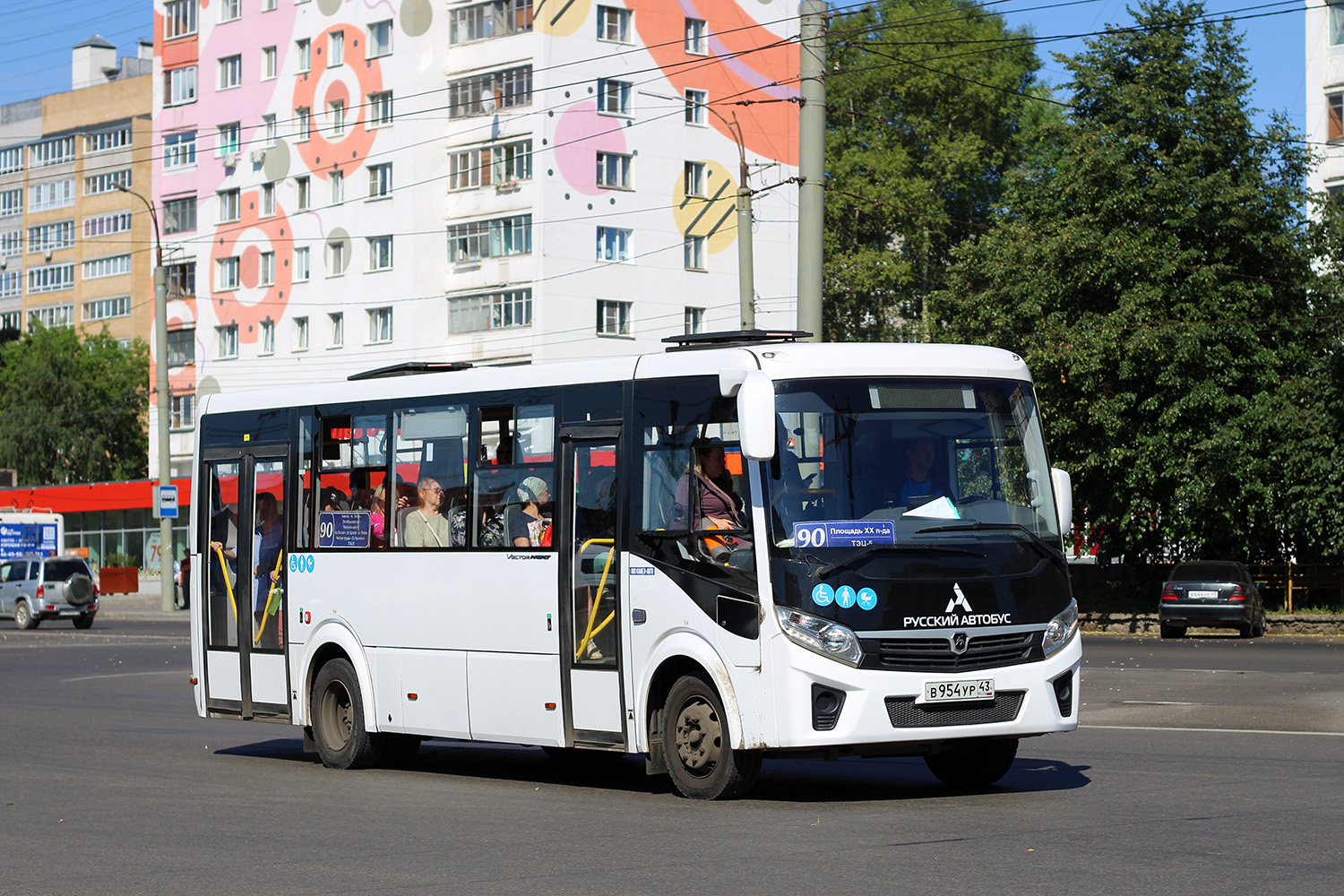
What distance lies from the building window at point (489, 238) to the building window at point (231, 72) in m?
16.3

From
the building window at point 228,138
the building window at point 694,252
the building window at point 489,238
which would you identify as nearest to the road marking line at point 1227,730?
the building window at point 489,238

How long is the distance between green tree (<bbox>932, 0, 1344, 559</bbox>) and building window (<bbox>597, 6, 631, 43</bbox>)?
1128 inches

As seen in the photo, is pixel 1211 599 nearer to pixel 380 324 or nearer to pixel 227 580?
pixel 227 580

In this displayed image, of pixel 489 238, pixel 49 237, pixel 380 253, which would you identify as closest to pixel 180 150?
pixel 380 253

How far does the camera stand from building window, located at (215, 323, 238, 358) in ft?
275

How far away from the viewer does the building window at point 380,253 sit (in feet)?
248

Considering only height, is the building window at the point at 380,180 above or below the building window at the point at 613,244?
above

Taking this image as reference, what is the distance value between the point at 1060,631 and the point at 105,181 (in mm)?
108059

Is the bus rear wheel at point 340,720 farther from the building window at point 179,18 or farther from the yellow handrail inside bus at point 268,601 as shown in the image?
the building window at point 179,18

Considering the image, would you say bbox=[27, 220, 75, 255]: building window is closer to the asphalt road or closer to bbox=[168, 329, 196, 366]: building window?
bbox=[168, 329, 196, 366]: building window

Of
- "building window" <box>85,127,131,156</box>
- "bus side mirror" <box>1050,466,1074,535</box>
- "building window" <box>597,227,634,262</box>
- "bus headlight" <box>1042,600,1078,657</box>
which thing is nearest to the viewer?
"bus headlight" <box>1042,600,1078,657</box>

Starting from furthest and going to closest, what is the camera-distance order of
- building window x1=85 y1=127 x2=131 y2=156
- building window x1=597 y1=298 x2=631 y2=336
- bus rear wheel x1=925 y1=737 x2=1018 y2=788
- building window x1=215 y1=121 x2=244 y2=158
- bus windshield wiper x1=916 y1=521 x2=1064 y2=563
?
building window x1=85 y1=127 x2=131 y2=156, building window x1=215 y1=121 x2=244 y2=158, building window x1=597 y1=298 x2=631 y2=336, bus rear wheel x1=925 y1=737 x2=1018 y2=788, bus windshield wiper x1=916 y1=521 x2=1064 y2=563

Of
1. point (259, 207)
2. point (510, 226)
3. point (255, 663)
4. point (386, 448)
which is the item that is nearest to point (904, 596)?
point (386, 448)

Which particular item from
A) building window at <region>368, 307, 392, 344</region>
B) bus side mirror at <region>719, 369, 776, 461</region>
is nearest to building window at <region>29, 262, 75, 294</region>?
building window at <region>368, 307, 392, 344</region>
